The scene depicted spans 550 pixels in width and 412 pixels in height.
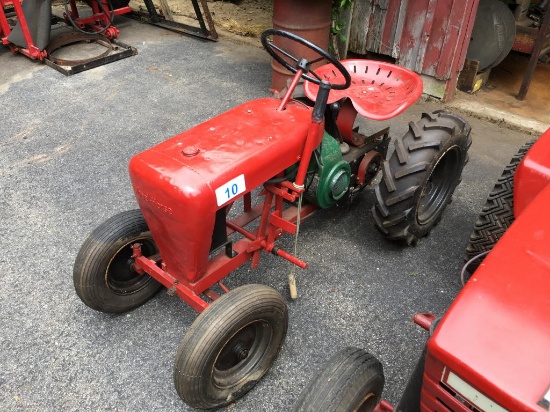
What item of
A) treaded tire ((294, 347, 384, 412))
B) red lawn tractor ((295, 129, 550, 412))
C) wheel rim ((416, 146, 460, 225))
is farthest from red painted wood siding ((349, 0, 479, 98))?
treaded tire ((294, 347, 384, 412))

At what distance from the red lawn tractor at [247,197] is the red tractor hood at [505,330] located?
2.77 ft

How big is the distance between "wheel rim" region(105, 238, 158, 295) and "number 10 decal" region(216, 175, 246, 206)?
0.60m

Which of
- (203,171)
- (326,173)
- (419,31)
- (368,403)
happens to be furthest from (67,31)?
(368,403)

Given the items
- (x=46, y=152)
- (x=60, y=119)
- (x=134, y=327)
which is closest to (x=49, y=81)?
(x=60, y=119)

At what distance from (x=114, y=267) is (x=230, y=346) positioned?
2.44 ft

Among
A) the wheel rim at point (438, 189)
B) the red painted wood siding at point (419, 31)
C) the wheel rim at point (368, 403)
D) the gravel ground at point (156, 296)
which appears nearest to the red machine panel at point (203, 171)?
the gravel ground at point (156, 296)

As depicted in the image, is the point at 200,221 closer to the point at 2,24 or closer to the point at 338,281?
the point at 338,281

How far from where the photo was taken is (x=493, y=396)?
3.32 feet

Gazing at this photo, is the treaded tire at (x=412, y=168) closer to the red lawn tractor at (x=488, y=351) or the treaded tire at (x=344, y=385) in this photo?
the red lawn tractor at (x=488, y=351)

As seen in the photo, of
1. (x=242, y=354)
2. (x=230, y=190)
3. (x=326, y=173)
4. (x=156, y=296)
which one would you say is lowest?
(x=156, y=296)

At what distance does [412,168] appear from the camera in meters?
2.36

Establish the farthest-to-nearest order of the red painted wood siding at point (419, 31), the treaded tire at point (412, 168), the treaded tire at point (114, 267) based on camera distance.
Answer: the red painted wood siding at point (419, 31) → the treaded tire at point (412, 168) → the treaded tire at point (114, 267)

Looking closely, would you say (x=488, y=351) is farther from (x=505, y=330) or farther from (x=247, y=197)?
(x=247, y=197)

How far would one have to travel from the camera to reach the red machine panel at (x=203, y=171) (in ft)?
5.66
